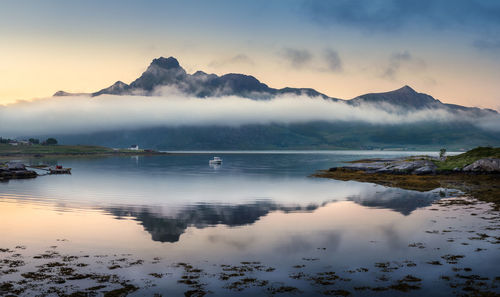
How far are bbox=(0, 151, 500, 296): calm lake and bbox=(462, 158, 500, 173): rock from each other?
47.1m

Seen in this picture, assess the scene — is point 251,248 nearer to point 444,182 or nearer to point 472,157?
point 444,182

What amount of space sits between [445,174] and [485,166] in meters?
8.70

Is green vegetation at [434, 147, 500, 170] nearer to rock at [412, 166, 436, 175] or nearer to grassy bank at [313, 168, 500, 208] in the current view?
rock at [412, 166, 436, 175]

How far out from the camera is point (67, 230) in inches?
1363

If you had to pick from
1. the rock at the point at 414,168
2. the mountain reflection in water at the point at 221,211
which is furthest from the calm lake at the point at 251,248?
the rock at the point at 414,168

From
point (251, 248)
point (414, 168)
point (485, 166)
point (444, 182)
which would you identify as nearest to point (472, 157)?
point (485, 166)

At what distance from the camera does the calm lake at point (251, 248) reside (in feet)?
66.7

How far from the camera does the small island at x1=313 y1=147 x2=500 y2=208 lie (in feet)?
239

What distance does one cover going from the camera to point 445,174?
94.2 meters

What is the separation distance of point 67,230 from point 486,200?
52234 millimetres

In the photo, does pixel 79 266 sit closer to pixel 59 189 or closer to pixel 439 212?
pixel 439 212

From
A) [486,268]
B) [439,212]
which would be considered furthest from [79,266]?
[439,212]

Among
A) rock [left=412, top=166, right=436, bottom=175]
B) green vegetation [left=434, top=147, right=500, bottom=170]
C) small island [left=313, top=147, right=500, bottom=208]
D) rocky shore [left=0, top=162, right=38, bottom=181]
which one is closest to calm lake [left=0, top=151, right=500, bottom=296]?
small island [left=313, top=147, right=500, bottom=208]

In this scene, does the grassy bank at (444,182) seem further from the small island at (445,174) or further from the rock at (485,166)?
the rock at (485,166)
